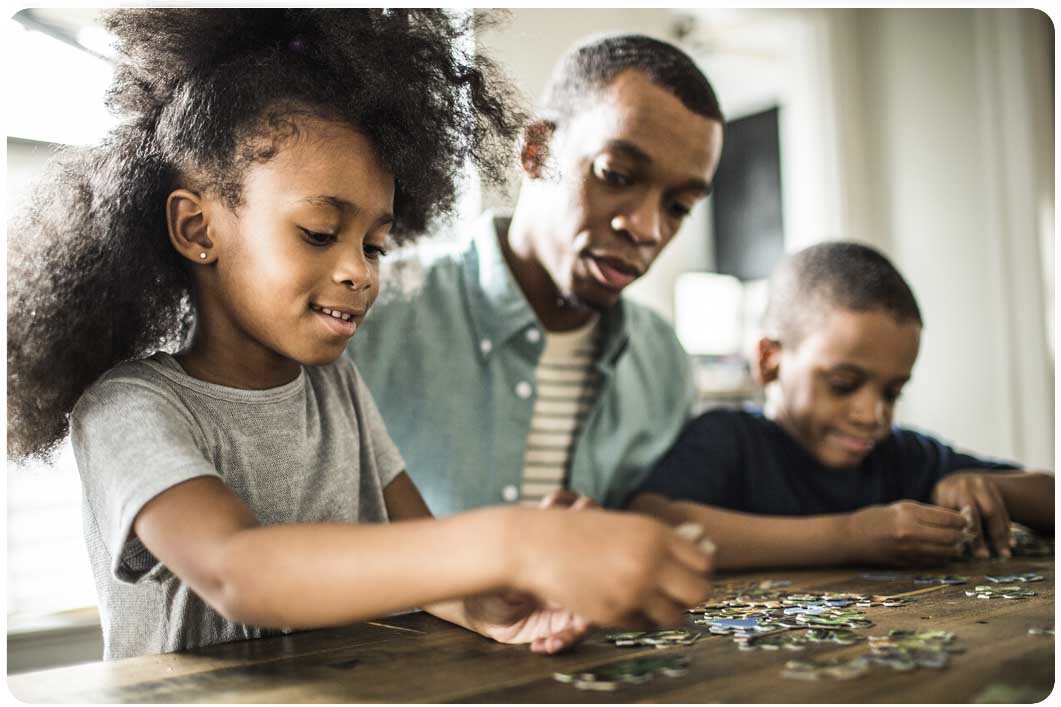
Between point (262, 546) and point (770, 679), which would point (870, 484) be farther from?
point (262, 546)

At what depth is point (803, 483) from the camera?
1.93 m

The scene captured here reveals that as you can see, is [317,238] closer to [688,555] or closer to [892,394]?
[688,555]

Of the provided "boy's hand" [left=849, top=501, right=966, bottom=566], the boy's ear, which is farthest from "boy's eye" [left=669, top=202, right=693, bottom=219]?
"boy's hand" [left=849, top=501, right=966, bottom=566]

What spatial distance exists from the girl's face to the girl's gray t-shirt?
119 millimetres

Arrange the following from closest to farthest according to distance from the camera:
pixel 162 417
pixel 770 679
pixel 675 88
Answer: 1. pixel 770 679
2. pixel 162 417
3. pixel 675 88

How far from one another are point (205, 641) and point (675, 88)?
1.23 meters

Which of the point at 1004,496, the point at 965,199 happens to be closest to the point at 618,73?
the point at 1004,496

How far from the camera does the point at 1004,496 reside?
1.76 meters

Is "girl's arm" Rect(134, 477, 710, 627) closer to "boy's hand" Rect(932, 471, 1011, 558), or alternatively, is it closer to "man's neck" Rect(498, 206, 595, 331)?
"boy's hand" Rect(932, 471, 1011, 558)

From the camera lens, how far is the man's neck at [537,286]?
6.52ft

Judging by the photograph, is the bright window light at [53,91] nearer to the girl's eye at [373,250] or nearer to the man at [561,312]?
the girl's eye at [373,250]

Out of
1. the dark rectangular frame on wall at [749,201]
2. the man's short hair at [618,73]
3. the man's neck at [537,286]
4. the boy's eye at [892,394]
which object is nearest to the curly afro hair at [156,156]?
the man's short hair at [618,73]

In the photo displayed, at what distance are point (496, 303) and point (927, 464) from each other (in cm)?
99

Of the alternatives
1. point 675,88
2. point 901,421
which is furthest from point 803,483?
point 901,421
